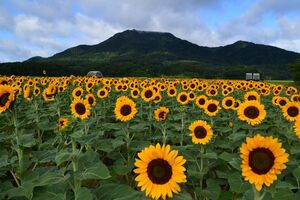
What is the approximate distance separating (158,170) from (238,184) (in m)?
2.06

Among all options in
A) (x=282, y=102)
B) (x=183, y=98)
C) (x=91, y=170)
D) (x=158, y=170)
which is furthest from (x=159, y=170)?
(x=183, y=98)

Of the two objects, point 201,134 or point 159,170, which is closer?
point 159,170

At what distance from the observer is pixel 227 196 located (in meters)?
6.35

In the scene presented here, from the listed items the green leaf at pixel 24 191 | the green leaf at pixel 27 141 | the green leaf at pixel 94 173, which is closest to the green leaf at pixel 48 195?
the green leaf at pixel 24 191

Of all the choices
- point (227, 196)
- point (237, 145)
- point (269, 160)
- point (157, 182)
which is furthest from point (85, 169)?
point (237, 145)

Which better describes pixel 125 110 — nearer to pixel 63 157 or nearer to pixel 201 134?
pixel 201 134

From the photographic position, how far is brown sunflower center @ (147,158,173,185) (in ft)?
12.6

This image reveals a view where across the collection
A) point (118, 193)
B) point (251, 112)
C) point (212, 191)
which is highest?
point (251, 112)

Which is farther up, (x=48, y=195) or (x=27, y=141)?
(x=27, y=141)

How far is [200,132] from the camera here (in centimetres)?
696

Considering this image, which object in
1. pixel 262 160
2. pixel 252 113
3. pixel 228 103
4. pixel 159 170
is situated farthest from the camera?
pixel 228 103

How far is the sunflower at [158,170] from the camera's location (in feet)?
12.5

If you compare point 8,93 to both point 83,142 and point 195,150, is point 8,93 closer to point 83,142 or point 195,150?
point 83,142

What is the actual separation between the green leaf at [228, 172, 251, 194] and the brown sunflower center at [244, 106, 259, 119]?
2371mm
